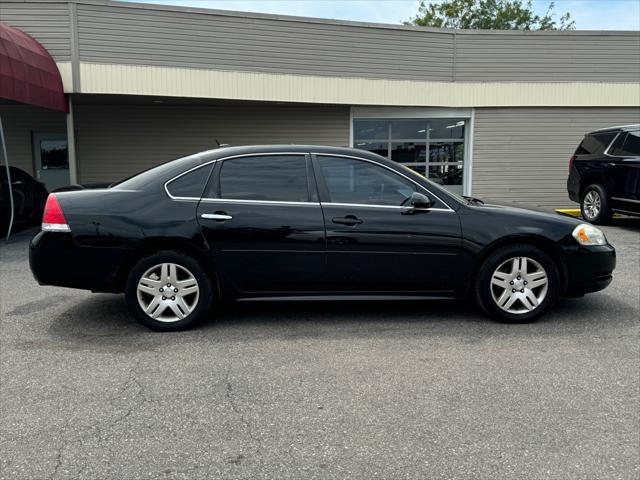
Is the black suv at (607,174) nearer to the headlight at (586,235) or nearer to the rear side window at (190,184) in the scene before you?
the headlight at (586,235)

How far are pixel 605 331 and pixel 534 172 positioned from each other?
11.2 metres

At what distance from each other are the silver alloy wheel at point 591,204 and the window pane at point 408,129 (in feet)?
16.9

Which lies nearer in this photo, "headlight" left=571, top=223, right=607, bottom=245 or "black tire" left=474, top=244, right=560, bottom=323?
"black tire" left=474, top=244, right=560, bottom=323

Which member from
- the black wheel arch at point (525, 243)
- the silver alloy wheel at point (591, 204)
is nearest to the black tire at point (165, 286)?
the black wheel arch at point (525, 243)

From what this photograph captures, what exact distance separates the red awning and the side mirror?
7.65 meters

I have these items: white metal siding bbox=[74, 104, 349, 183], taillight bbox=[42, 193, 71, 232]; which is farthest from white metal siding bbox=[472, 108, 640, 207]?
taillight bbox=[42, 193, 71, 232]

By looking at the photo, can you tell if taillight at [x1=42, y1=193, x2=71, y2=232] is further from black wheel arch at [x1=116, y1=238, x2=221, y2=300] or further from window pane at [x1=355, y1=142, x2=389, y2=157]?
window pane at [x1=355, y1=142, x2=389, y2=157]

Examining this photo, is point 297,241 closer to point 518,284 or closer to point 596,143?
point 518,284

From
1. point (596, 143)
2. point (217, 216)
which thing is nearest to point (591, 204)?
point (596, 143)

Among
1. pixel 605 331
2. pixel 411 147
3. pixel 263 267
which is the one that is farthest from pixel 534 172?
pixel 263 267

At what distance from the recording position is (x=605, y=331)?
4.68m

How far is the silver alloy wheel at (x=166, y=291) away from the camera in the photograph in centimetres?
458

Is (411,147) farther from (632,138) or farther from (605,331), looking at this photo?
(605,331)

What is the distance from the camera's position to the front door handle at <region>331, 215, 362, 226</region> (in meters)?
4.66
